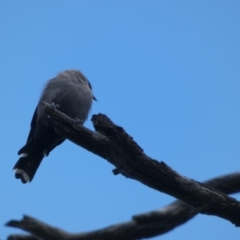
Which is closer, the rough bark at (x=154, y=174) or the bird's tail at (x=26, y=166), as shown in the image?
the rough bark at (x=154, y=174)

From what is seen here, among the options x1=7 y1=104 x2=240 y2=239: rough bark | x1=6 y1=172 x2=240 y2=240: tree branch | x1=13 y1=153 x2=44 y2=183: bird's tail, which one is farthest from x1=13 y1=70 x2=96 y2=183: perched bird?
x1=6 y1=172 x2=240 y2=240: tree branch

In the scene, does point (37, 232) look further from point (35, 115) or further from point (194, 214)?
point (35, 115)

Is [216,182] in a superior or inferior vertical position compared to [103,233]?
superior

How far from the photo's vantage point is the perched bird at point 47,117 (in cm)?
618

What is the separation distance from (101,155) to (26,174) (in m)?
2.60

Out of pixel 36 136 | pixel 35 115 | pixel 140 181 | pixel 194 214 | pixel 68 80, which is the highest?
pixel 68 80

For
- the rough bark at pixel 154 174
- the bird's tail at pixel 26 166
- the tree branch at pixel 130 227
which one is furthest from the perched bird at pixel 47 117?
the tree branch at pixel 130 227

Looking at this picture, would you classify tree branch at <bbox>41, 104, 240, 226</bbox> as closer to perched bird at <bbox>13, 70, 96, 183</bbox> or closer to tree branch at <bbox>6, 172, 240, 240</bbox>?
tree branch at <bbox>6, 172, 240, 240</bbox>

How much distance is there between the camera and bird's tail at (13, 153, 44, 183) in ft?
19.9

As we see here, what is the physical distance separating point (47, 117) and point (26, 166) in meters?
0.72

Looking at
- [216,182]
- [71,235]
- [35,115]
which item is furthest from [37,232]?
[35,115]

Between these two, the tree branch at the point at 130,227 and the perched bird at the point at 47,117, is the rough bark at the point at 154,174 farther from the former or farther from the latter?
the perched bird at the point at 47,117

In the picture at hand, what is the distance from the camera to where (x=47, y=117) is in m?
6.11

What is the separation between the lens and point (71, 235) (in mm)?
2412
